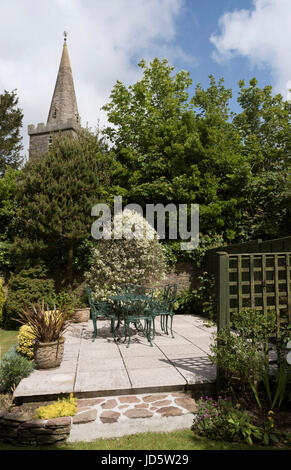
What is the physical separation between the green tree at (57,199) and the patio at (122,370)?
390 centimetres

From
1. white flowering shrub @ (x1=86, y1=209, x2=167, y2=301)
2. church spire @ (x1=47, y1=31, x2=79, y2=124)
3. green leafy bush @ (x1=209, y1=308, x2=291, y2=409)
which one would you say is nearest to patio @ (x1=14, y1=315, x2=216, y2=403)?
green leafy bush @ (x1=209, y1=308, x2=291, y2=409)

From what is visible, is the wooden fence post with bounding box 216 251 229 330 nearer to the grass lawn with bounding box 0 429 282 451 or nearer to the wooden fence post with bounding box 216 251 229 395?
the wooden fence post with bounding box 216 251 229 395

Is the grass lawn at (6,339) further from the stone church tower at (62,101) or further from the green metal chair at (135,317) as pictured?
the stone church tower at (62,101)

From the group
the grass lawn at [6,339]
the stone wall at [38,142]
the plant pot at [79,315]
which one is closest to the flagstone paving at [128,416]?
the grass lawn at [6,339]

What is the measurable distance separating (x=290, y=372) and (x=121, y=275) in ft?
20.0

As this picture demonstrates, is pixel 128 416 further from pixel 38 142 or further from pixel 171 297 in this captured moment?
pixel 38 142

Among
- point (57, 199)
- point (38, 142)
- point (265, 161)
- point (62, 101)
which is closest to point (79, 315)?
point (57, 199)

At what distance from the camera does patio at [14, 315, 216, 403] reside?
3930 mm

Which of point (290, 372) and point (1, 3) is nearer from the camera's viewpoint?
point (290, 372)

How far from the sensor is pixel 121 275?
926 cm

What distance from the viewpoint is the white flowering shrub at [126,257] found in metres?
9.33

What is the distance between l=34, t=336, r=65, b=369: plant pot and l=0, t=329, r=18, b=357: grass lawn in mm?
2145
